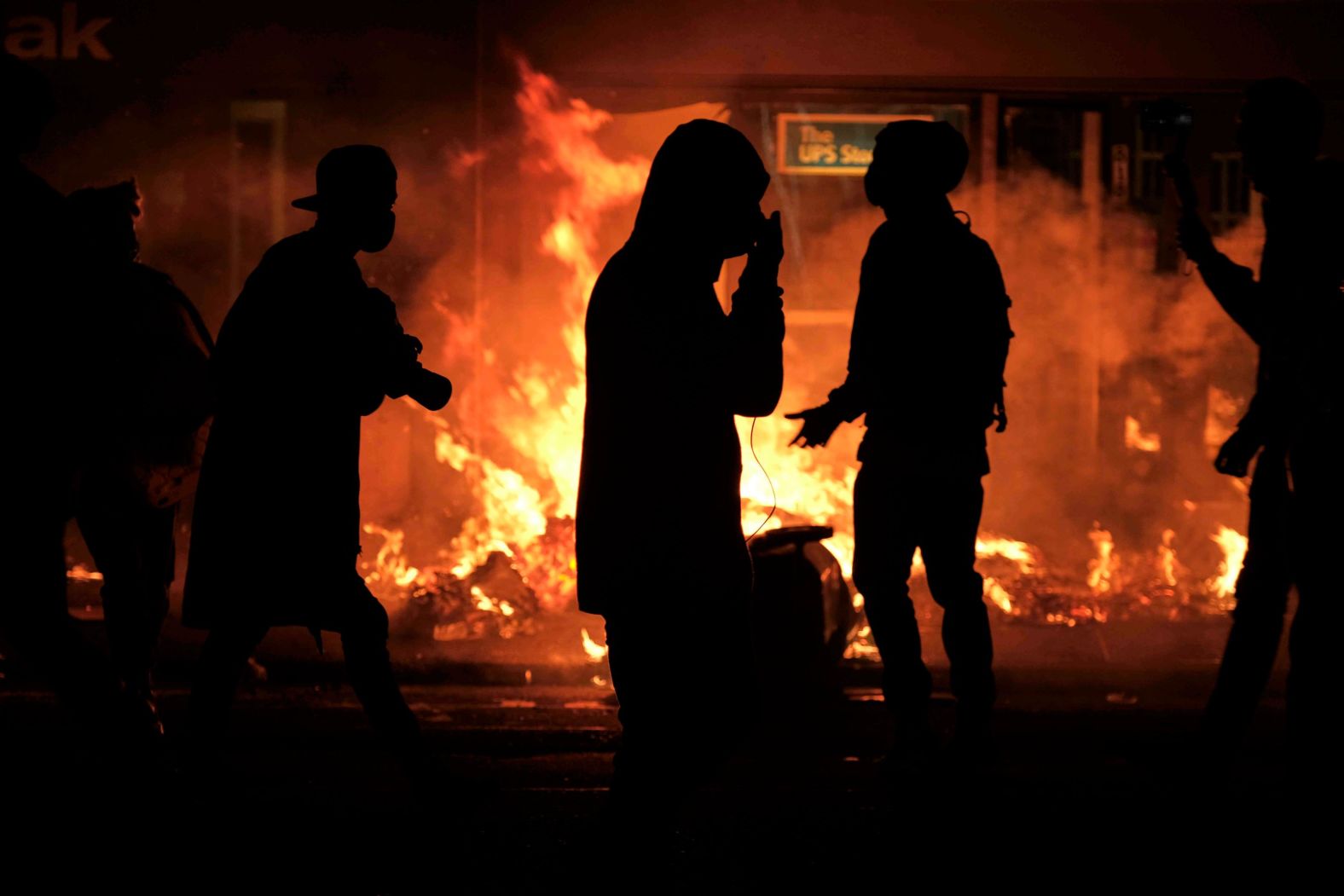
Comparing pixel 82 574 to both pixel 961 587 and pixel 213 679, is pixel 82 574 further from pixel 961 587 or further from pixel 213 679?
pixel 961 587

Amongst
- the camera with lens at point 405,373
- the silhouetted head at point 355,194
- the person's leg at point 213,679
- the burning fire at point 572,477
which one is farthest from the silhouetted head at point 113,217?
the burning fire at point 572,477

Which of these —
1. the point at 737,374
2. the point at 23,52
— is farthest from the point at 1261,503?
the point at 23,52

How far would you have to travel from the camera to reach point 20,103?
362 centimetres

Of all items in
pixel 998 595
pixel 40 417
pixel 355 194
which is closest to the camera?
pixel 40 417

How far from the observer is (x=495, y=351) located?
30.8 feet

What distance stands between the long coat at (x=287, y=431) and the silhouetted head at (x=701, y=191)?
1.31m

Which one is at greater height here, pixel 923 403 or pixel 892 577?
pixel 923 403

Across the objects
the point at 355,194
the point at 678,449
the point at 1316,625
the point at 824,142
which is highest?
the point at 824,142

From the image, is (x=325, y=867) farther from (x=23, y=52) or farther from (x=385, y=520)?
(x=23, y=52)

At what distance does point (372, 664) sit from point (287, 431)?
0.76 metres

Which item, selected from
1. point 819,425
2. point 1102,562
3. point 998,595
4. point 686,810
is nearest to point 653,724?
point 686,810

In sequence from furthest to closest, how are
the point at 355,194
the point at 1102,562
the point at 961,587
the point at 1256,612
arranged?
the point at 1102,562
the point at 961,587
the point at 1256,612
the point at 355,194

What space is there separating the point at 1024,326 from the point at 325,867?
736cm

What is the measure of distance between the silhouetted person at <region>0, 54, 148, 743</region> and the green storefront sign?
6.53 m
